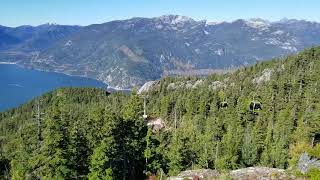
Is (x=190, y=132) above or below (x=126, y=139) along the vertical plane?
below

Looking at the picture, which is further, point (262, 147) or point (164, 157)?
point (262, 147)

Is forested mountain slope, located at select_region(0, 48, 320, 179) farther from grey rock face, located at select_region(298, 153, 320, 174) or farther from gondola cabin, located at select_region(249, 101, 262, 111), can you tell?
gondola cabin, located at select_region(249, 101, 262, 111)

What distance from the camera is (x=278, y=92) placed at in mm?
151000

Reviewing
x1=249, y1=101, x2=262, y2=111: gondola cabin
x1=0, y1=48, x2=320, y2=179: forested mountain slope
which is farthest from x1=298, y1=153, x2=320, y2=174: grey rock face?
x1=249, y1=101, x2=262, y2=111: gondola cabin

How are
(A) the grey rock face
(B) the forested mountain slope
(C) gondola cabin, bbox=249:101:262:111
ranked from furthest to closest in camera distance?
(C) gondola cabin, bbox=249:101:262:111 → (B) the forested mountain slope → (A) the grey rock face

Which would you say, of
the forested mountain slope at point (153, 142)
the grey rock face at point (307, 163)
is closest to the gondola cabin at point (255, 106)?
the forested mountain slope at point (153, 142)

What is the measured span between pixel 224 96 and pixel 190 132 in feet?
217

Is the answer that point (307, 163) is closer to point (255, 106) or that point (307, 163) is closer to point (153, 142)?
point (153, 142)

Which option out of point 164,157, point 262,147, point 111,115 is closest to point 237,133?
point 262,147

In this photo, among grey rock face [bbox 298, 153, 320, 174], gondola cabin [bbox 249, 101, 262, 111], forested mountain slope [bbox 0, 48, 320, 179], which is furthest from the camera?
gondola cabin [bbox 249, 101, 262, 111]

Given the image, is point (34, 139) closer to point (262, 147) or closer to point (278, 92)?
point (262, 147)

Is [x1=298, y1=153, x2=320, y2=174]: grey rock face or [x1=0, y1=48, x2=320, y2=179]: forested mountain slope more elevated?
[x1=298, y1=153, x2=320, y2=174]: grey rock face

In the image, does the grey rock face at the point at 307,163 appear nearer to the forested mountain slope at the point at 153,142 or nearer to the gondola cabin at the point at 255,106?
the forested mountain slope at the point at 153,142

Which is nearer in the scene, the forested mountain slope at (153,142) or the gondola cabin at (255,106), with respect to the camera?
the forested mountain slope at (153,142)
